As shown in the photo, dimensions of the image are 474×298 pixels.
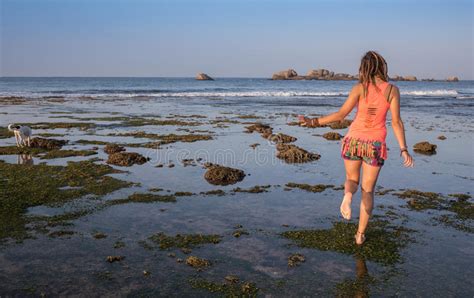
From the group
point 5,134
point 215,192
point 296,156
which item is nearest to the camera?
point 215,192

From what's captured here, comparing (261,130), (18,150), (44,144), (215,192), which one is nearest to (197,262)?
(215,192)

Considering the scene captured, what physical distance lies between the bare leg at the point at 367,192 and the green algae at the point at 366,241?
0.24 meters

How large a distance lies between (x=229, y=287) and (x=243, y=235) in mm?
1646

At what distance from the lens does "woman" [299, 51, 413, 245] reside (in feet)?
17.9

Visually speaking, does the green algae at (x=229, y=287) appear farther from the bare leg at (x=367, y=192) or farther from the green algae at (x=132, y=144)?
the green algae at (x=132, y=144)

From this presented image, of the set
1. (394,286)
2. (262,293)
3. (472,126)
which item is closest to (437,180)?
(394,286)

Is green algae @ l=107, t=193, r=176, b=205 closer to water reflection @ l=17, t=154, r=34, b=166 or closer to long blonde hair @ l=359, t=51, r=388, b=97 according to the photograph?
long blonde hair @ l=359, t=51, r=388, b=97

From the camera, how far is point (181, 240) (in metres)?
6.06

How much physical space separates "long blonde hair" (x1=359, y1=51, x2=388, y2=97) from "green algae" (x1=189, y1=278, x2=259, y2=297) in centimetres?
302

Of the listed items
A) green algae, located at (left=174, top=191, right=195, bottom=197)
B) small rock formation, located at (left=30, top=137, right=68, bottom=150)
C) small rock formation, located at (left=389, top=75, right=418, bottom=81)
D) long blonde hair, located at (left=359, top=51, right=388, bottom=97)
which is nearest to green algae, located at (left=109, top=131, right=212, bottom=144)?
small rock formation, located at (left=30, top=137, right=68, bottom=150)

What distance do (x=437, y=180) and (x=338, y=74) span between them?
192156mm

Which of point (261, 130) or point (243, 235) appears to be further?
point (261, 130)

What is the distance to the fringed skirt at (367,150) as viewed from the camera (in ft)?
18.3

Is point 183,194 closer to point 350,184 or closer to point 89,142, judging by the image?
point 350,184
